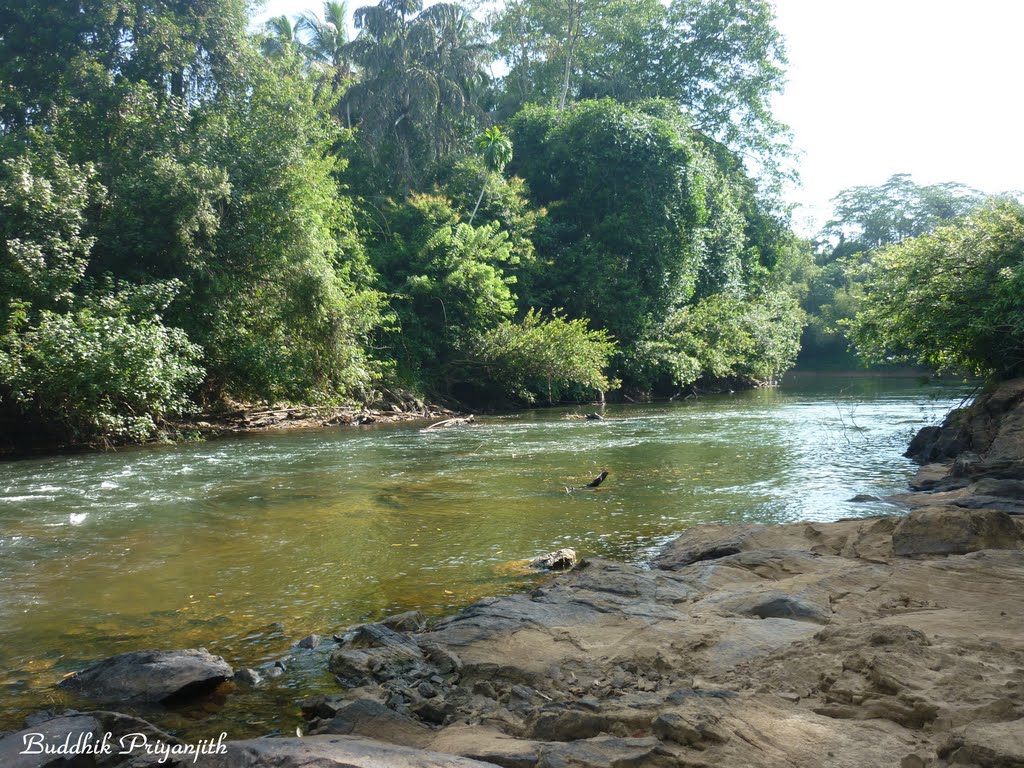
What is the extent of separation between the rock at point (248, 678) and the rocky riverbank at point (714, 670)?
412 millimetres

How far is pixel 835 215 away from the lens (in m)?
70.3

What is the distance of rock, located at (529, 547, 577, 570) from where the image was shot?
21.9 feet

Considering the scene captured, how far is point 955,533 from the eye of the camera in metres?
5.92

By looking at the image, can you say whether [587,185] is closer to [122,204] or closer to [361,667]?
[122,204]

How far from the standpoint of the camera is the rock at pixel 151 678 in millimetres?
4066

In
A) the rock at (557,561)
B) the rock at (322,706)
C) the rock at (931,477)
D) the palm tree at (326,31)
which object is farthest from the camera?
the palm tree at (326,31)

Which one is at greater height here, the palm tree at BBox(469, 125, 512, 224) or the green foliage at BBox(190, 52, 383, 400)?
the palm tree at BBox(469, 125, 512, 224)

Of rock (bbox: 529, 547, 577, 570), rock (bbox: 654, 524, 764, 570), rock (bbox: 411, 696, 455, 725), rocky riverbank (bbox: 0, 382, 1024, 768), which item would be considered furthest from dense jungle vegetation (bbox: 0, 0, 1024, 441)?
rock (bbox: 411, 696, 455, 725)

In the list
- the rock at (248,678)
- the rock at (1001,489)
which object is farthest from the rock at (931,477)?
the rock at (248,678)

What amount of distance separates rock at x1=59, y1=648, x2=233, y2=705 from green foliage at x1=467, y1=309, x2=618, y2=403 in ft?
69.3

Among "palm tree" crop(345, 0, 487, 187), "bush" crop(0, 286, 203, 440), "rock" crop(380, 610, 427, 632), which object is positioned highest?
"palm tree" crop(345, 0, 487, 187)

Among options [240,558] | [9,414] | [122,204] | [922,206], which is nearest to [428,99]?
[122,204]

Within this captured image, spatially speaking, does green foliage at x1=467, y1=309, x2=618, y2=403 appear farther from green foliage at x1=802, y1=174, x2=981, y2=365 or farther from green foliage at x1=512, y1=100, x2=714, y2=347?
green foliage at x1=802, y1=174, x2=981, y2=365

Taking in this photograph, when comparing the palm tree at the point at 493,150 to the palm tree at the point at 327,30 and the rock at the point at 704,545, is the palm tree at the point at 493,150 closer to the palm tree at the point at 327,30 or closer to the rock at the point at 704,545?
the palm tree at the point at 327,30
